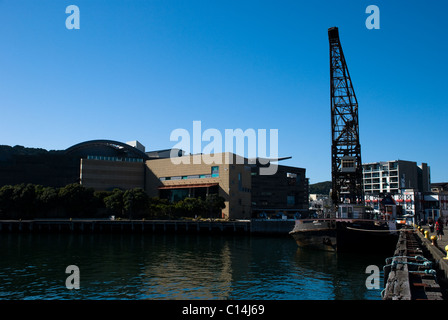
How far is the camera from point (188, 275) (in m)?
29.8

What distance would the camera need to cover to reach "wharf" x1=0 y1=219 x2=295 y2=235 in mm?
79562

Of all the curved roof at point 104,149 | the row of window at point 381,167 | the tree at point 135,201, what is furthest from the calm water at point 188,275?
the row of window at point 381,167

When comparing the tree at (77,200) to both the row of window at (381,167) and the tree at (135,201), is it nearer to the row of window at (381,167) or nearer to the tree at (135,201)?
the tree at (135,201)

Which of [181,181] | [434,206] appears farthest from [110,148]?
[434,206]

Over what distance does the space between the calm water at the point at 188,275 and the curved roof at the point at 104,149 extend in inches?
3676

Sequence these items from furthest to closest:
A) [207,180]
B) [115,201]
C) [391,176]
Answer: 1. [391,176]
2. [207,180]
3. [115,201]

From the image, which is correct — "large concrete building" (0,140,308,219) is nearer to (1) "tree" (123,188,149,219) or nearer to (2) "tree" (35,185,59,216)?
(2) "tree" (35,185,59,216)

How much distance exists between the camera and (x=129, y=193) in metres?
93.6

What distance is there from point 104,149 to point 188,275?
4516 inches

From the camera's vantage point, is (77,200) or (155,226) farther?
(77,200)

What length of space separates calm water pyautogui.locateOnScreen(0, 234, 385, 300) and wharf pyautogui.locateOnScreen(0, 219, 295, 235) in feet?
113

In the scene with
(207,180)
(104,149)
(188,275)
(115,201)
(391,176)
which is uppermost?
(104,149)

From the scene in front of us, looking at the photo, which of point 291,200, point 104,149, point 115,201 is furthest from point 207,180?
point 291,200

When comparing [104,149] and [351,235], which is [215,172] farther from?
[351,235]
